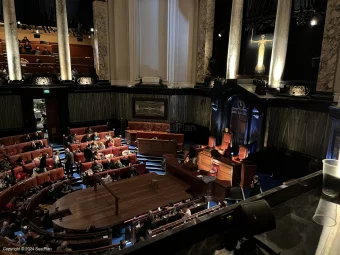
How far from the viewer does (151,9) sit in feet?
48.5

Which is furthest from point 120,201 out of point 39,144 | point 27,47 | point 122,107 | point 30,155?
point 27,47

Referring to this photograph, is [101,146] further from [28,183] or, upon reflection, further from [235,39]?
[235,39]

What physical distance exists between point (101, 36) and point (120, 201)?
10.9 meters

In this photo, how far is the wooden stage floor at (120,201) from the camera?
7.03 meters

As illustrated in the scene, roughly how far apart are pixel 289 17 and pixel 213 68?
16.5ft

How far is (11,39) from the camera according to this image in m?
13.1

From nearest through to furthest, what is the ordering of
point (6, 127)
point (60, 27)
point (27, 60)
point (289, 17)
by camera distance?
1. point (289, 17)
2. point (6, 127)
3. point (60, 27)
4. point (27, 60)

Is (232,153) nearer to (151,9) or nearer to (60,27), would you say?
(151,9)

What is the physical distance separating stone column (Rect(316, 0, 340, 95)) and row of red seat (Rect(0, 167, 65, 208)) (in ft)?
33.7

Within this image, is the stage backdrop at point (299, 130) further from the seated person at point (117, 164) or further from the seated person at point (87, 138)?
the seated person at point (87, 138)

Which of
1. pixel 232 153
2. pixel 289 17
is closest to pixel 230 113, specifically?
pixel 232 153

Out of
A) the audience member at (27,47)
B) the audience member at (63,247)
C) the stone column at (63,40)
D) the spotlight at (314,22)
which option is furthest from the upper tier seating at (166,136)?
the audience member at (27,47)

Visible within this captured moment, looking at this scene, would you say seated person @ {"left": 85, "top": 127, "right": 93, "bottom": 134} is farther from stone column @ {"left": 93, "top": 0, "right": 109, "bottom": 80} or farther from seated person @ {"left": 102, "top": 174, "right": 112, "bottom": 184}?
seated person @ {"left": 102, "top": 174, "right": 112, "bottom": 184}

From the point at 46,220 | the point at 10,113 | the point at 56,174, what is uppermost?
the point at 10,113
